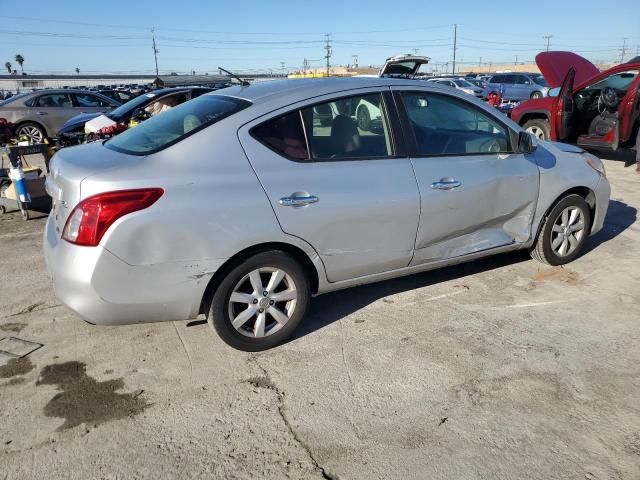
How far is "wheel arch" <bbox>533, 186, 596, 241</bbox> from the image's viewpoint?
4.29m

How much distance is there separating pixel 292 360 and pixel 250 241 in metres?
0.83

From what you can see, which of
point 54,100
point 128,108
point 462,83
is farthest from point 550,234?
point 462,83

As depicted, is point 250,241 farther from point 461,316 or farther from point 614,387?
point 614,387

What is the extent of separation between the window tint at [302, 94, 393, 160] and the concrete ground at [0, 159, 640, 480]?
1226 millimetres

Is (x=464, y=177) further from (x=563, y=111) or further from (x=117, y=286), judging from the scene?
(x=563, y=111)

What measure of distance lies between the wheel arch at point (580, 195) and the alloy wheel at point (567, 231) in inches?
5.5

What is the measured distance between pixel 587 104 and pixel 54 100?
12790 mm

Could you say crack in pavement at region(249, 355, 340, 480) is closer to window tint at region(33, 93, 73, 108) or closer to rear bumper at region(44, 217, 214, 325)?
rear bumper at region(44, 217, 214, 325)

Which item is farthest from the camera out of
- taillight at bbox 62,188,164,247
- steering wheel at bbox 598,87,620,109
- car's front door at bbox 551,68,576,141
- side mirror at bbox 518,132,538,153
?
steering wheel at bbox 598,87,620,109

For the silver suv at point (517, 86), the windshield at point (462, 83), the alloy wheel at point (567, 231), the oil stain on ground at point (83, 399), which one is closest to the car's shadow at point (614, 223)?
the alloy wheel at point (567, 231)

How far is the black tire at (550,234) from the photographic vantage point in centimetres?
432

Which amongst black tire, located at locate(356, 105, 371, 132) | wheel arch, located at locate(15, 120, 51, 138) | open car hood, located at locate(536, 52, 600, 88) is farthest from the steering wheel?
wheel arch, located at locate(15, 120, 51, 138)

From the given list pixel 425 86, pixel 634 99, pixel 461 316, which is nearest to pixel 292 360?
pixel 461 316

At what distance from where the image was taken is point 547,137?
9.78 m
